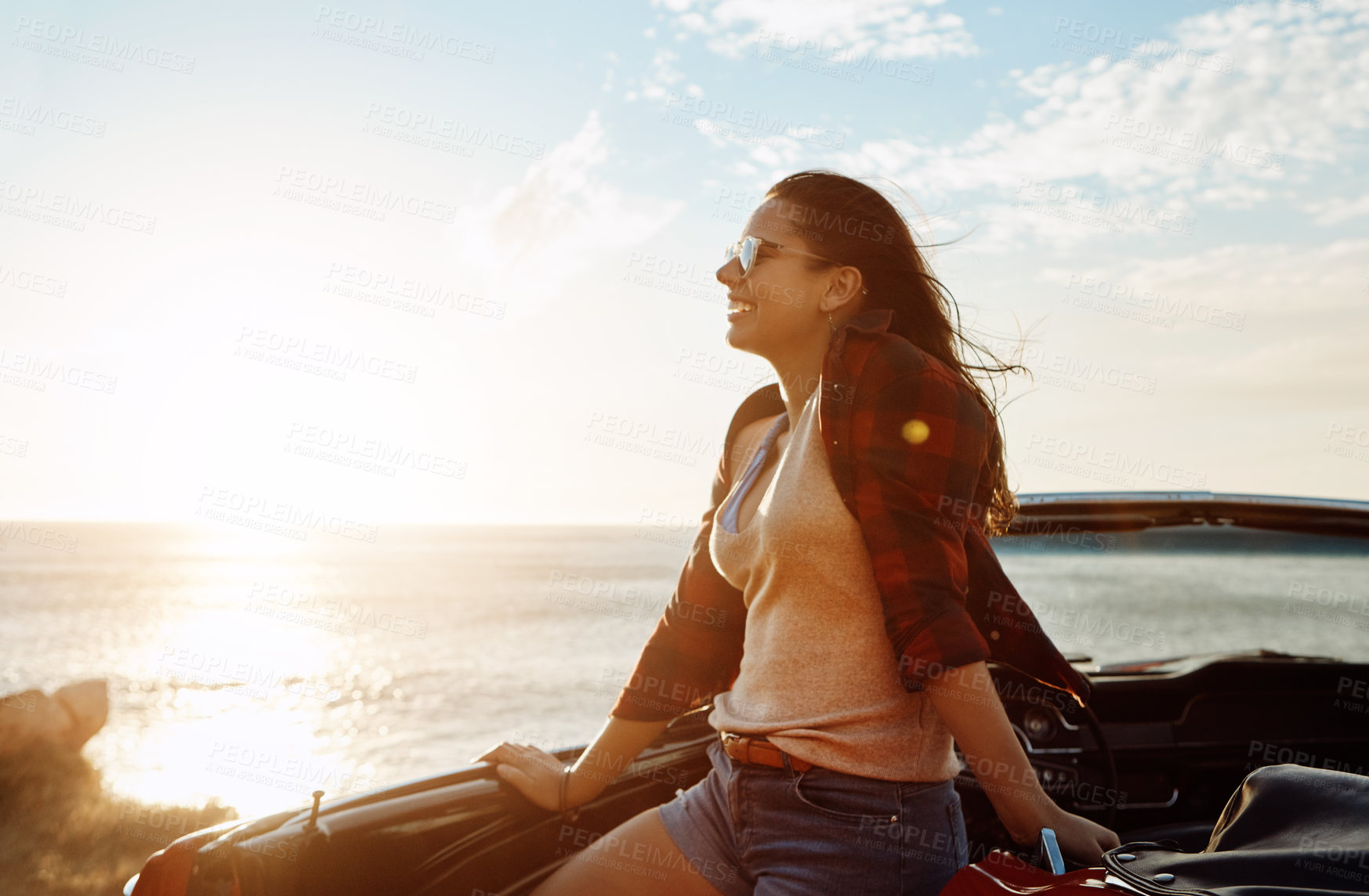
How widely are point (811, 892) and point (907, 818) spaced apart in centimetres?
18

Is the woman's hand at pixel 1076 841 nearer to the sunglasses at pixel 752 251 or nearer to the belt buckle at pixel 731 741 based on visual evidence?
the belt buckle at pixel 731 741

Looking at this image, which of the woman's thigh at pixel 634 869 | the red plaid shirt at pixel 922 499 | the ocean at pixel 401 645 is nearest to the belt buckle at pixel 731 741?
the woman's thigh at pixel 634 869

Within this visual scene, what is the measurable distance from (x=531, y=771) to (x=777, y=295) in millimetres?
1179

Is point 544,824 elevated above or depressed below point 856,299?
below

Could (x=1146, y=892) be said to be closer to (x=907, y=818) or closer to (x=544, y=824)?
(x=907, y=818)

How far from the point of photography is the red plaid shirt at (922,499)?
1.29m

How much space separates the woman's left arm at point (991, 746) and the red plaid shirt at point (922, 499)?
37 mm

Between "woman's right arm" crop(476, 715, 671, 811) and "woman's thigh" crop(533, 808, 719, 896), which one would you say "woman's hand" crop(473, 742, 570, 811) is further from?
"woman's thigh" crop(533, 808, 719, 896)

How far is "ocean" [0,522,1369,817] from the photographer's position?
25.5 feet

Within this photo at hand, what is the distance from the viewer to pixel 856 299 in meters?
1.69

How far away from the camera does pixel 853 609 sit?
1430mm

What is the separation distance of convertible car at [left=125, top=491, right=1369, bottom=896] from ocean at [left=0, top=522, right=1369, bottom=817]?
0.08 meters

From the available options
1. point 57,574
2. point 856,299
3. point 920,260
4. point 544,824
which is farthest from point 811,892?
point 57,574

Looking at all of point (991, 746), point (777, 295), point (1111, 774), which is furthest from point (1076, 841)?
point (1111, 774)
